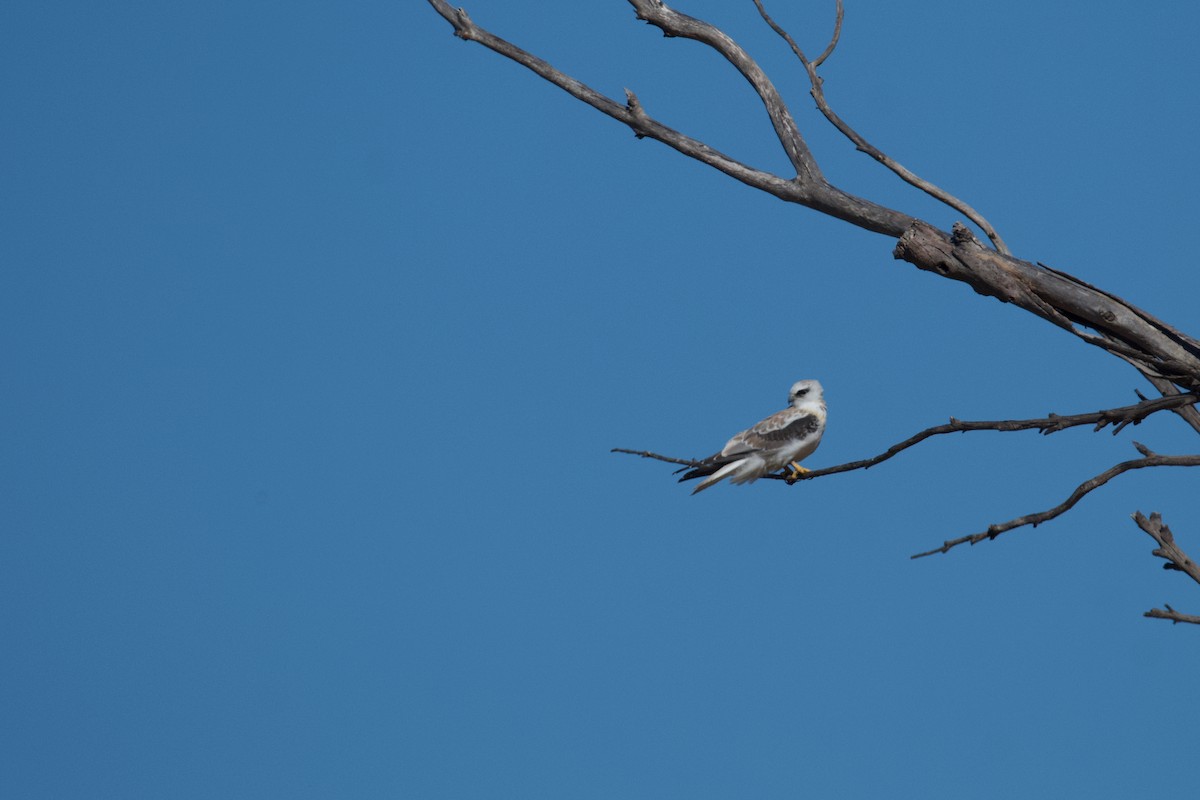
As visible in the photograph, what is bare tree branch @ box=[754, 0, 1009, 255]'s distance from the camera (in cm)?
624

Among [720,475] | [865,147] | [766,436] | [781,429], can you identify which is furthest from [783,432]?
[865,147]

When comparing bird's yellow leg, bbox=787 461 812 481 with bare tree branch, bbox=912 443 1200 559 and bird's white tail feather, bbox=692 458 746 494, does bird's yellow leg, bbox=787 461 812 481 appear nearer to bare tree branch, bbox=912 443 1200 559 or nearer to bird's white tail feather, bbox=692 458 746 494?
bird's white tail feather, bbox=692 458 746 494

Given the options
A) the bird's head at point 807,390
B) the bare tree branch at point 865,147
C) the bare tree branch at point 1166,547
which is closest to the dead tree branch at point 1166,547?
the bare tree branch at point 1166,547

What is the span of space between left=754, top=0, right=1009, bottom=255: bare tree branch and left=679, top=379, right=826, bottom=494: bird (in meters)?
1.58

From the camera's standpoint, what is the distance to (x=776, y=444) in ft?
24.6

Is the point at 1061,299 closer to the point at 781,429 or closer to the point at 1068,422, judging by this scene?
the point at 1068,422

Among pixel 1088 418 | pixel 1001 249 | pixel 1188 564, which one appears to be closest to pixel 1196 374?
pixel 1088 418

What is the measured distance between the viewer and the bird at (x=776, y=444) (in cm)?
724

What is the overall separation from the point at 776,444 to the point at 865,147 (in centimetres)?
182

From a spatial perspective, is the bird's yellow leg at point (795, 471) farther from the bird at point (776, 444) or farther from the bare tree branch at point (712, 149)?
the bare tree branch at point (712, 149)

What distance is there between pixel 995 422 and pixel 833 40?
2645 mm

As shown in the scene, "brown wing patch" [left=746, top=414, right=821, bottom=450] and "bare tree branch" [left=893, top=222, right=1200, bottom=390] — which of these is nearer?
"bare tree branch" [left=893, top=222, right=1200, bottom=390]

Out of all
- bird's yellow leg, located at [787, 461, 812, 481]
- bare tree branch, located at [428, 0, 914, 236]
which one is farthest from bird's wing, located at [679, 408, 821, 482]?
bare tree branch, located at [428, 0, 914, 236]

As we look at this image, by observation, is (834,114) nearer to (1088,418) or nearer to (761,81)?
(761,81)
